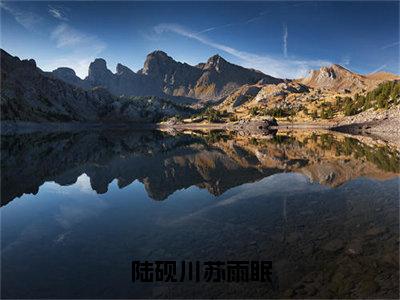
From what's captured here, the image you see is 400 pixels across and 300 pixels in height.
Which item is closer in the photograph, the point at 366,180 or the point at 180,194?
the point at 180,194

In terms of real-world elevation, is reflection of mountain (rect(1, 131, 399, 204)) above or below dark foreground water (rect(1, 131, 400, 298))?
above

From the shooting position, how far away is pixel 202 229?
2769cm

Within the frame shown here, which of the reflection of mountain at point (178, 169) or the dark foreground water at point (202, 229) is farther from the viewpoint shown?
the reflection of mountain at point (178, 169)

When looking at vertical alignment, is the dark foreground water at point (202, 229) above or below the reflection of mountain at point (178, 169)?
below

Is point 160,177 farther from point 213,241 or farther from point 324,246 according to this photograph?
point 324,246

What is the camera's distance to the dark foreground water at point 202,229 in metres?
18.3

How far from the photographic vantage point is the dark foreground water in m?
18.3

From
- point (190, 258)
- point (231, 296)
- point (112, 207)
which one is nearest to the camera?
point (231, 296)

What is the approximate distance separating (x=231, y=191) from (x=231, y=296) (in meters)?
24.8

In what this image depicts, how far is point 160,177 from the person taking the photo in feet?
169

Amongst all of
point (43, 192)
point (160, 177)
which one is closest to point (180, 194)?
point (160, 177)

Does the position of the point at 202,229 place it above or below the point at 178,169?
below

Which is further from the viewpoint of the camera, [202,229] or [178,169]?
[178,169]

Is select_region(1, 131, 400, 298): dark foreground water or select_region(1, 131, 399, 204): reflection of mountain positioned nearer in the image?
select_region(1, 131, 400, 298): dark foreground water
